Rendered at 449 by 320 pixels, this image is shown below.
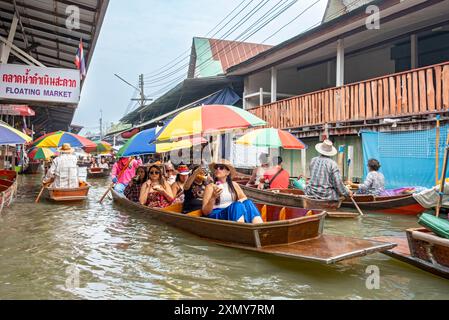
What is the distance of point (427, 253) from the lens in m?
4.56

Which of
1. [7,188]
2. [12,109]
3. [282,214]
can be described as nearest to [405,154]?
[282,214]

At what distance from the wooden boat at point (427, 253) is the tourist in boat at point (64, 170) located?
879 cm

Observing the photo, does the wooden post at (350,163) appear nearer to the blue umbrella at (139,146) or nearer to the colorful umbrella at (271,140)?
the colorful umbrella at (271,140)

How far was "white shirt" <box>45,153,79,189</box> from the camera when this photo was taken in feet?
35.7

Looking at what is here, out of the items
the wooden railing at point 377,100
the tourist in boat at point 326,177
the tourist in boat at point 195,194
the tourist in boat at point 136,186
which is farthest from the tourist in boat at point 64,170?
the wooden railing at point 377,100

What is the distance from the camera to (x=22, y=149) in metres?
24.3

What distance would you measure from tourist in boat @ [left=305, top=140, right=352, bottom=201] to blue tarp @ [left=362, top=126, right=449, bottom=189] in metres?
2.74

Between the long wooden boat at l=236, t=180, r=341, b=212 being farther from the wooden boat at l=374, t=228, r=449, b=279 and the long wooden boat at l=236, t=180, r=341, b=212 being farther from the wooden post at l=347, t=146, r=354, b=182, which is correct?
the wooden boat at l=374, t=228, r=449, b=279

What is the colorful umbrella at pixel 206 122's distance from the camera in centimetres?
644

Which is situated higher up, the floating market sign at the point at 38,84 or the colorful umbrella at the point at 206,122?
the floating market sign at the point at 38,84

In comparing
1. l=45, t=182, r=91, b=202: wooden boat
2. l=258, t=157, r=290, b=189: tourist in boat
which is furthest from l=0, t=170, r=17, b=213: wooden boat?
l=258, t=157, r=290, b=189: tourist in boat

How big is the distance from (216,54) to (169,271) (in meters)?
19.5
